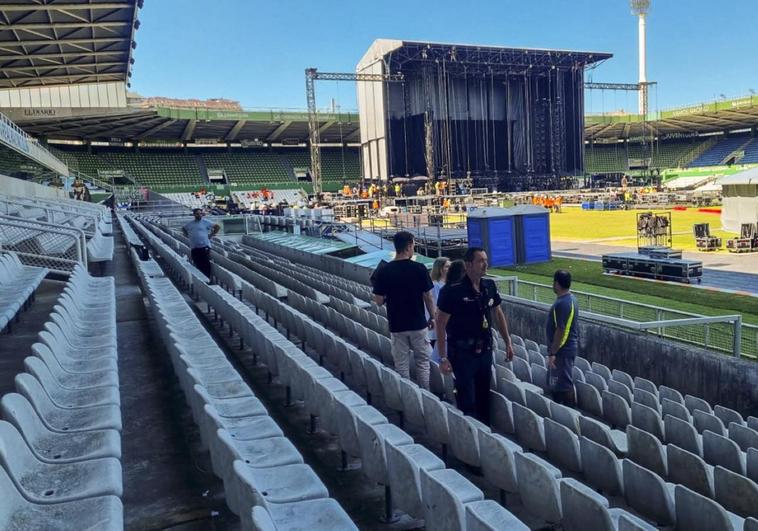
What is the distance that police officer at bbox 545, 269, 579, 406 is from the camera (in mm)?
5000

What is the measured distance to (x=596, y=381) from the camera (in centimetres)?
553

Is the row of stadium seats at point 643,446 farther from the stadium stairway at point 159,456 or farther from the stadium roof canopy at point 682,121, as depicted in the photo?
the stadium roof canopy at point 682,121

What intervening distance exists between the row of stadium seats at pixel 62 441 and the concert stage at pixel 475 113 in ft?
136

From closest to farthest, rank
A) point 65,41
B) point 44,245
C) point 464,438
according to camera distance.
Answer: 1. point 464,438
2. point 44,245
3. point 65,41

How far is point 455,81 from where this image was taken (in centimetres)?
4622

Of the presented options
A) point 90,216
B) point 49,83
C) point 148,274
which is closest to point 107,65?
point 49,83

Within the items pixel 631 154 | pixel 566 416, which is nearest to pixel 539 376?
pixel 566 416

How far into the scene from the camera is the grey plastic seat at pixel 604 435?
392 cm

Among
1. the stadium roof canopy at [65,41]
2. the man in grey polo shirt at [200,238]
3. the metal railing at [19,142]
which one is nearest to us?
the man in grey polo shirt at [200,238]

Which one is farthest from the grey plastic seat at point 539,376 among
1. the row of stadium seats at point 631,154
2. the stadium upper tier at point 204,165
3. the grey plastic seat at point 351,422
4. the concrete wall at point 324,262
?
the row of stadium seats at point 631,154

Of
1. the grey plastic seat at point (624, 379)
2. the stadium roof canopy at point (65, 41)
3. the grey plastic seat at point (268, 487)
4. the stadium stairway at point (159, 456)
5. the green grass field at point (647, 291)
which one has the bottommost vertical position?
the green grass field at point (647, 291)

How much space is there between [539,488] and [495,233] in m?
14.4

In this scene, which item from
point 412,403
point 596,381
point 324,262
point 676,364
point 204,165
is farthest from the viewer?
point 204,165

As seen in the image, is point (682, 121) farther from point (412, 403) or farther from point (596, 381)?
point (412, 403)
